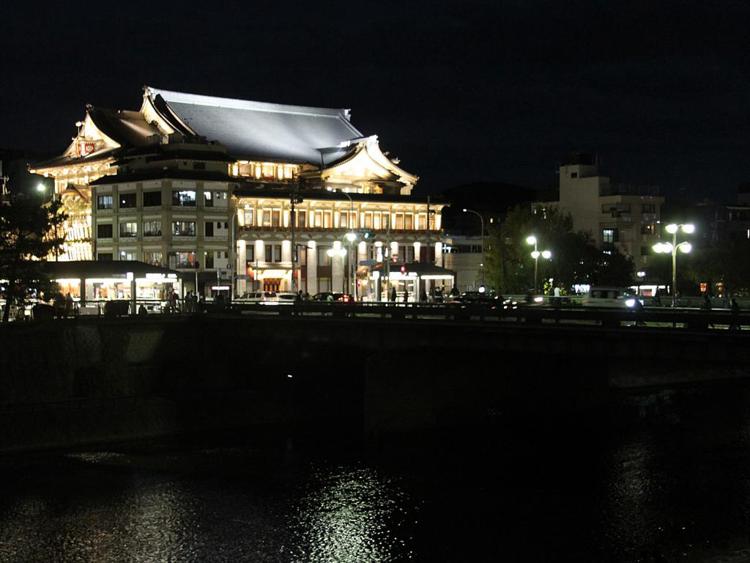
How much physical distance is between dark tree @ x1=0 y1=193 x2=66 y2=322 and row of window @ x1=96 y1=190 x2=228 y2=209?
4400cm

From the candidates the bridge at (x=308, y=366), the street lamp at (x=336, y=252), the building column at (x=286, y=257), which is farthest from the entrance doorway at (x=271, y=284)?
the bridge at (x=308, y=366)

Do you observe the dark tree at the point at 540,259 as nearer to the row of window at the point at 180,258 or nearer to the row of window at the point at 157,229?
the row of window at the point at 180,258

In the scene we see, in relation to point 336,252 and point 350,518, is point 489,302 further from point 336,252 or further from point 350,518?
point 350,518

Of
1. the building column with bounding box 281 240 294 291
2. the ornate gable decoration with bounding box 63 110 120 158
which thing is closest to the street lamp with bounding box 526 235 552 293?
the building column with bounding box 281 240 294 291

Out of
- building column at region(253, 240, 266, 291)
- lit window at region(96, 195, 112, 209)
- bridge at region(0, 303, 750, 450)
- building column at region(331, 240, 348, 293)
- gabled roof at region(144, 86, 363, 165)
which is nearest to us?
bridge at region(0, 303, 750, 450)

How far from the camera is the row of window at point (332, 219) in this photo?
4961 inches

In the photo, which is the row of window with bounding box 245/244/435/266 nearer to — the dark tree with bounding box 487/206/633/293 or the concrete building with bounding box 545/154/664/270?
the dark tree with bounding box 487/206/633/293

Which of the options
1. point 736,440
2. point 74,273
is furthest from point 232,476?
point 74,273

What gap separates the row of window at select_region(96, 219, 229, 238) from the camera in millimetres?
118688

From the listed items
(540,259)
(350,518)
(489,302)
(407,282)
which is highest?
(540,259)

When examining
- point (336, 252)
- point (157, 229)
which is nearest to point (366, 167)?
point (336, 252)

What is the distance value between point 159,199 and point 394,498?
78533mm

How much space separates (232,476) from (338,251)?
202 ft

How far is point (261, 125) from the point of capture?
457 feet
